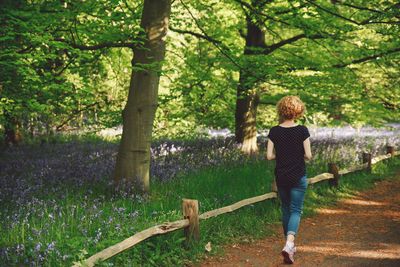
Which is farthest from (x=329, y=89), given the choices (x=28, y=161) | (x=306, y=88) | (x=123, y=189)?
(x=28, y=161)

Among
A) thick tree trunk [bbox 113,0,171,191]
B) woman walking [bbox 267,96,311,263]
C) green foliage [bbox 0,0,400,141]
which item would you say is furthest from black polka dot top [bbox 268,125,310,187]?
thick tree trunk [bbox 113,0,171,191]

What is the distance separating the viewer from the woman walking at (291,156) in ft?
13.2

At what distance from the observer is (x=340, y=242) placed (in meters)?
5.04

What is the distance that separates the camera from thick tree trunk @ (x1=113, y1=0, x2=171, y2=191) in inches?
235

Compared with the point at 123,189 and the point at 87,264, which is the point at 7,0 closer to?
the point at 123,189

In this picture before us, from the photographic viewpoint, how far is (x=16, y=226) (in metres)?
4.09

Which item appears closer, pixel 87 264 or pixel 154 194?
pixel 87 264

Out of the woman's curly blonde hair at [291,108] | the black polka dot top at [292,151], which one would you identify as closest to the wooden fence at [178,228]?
the black polka dot top at [292,151]

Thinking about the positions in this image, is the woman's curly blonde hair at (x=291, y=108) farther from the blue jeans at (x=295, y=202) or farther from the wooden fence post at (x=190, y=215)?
the wooden fence post at (x=190, y=215)

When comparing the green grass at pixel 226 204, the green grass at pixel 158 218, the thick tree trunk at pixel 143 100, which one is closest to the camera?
the green grass at pixel 158 218

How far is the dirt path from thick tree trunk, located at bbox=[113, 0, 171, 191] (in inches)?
95.9

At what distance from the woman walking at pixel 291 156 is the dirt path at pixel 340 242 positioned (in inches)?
20.5

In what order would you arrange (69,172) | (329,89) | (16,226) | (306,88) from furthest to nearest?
(329,89), (69,172), (306,88), (16,226)

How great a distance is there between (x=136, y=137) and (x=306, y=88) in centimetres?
366
